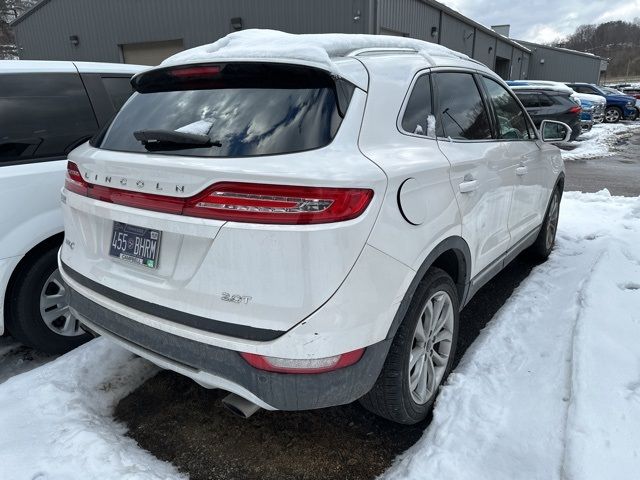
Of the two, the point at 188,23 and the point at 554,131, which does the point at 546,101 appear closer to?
the point at 554,131

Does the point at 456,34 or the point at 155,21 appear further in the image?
the point at 456,34

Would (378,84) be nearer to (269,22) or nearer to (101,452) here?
(101,452)

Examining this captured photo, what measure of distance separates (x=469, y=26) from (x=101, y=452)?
25.1 meters

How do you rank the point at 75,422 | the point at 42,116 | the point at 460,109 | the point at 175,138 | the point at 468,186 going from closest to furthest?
the point at 175,138
the point at 75,422
the point at 468,186
the point at 460,109
the point at 42,116

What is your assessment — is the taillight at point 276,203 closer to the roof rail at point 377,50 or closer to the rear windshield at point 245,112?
the rear windshield at point 245,112

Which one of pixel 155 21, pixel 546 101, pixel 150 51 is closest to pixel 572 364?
pixel 546 101

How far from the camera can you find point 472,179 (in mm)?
2645

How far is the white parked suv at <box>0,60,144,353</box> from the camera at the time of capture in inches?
112

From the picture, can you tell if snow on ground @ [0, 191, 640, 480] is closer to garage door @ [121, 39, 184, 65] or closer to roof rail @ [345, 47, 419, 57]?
roof rail @ [345, 47, 419, 57]

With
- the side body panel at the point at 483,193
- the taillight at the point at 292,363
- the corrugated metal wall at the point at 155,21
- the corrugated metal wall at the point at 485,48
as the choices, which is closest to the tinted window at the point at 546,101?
the corrugated metal wall at the point at 155,21

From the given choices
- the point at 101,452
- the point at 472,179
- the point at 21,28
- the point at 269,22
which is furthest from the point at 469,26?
the point at 101,452

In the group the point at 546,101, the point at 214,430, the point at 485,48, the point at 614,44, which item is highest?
the point at 614,44

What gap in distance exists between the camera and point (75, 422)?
2.32m

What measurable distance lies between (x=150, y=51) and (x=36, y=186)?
18.3 m
